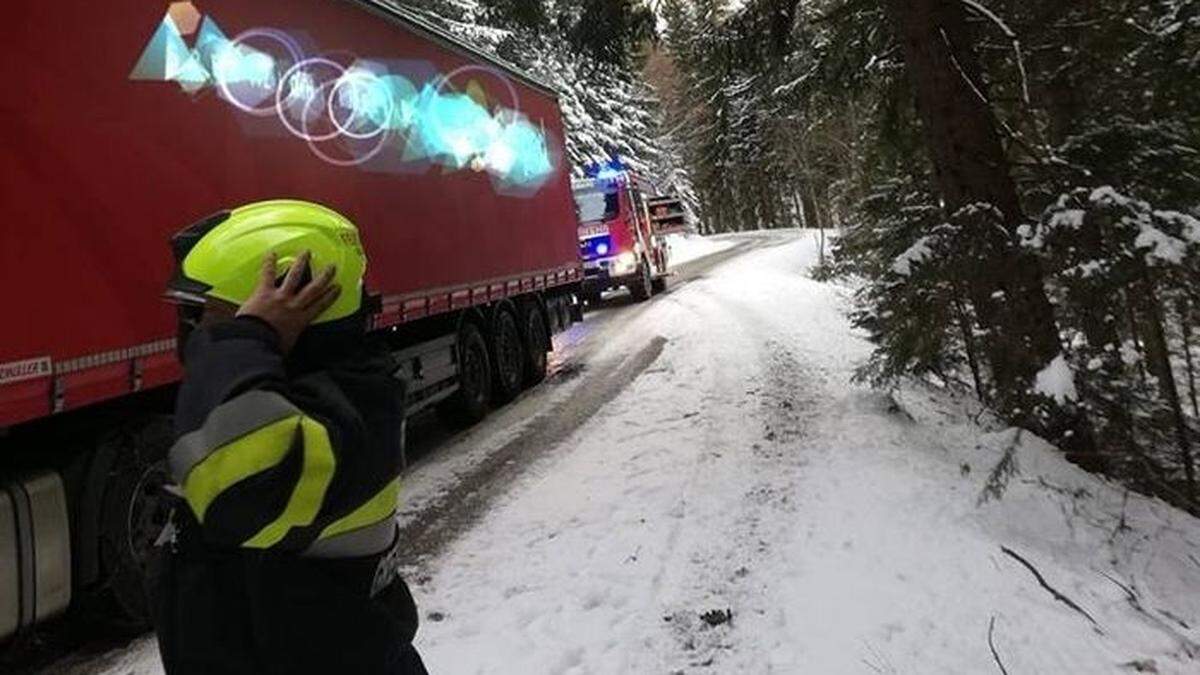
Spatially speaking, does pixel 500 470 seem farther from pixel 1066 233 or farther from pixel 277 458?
pixel 277 458

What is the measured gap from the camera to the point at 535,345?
41.9 feet

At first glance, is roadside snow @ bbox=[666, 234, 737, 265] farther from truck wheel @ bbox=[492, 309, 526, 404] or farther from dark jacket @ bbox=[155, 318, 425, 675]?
dark jacket @ bbox=[155, 318, 425, 675]

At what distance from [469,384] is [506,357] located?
1315 millimetres

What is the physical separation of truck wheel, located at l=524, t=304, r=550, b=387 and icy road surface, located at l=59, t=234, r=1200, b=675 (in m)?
2.86

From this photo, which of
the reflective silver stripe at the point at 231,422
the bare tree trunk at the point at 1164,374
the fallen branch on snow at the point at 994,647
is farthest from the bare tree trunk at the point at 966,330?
the reflective silver stripe at the point at 231,422

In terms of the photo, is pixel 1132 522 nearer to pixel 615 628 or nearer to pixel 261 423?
pixel 615 628

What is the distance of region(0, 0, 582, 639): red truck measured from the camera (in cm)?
453

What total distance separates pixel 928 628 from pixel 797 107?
8.72 m

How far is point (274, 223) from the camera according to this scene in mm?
1751

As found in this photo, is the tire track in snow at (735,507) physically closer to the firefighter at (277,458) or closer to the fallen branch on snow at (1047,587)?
the fallen branch on snow at (1047,587)

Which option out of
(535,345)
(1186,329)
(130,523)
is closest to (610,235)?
(535,345)

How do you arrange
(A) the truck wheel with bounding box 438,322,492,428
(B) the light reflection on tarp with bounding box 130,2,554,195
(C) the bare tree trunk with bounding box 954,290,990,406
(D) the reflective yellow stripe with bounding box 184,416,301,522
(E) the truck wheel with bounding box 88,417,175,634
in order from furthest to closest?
(A) the truck wheel with bounding box 438,322,492,428, (C) the bare tree trunk with bounding box 954,290,990,406, (B) the light reflection on tarp with bounding box 130,2,554,195, (E) the truck wheel with bounding box 88,417,175,634, (D) the reflective yellow stripe with bounding box 184,416,301,522

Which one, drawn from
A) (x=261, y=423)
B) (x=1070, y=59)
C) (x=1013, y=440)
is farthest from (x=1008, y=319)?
(x=261, y=423)

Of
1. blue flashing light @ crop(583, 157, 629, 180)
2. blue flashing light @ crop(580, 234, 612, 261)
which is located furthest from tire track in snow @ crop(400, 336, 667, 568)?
blue flashing light @ crop(583, 157, 629, 180)
